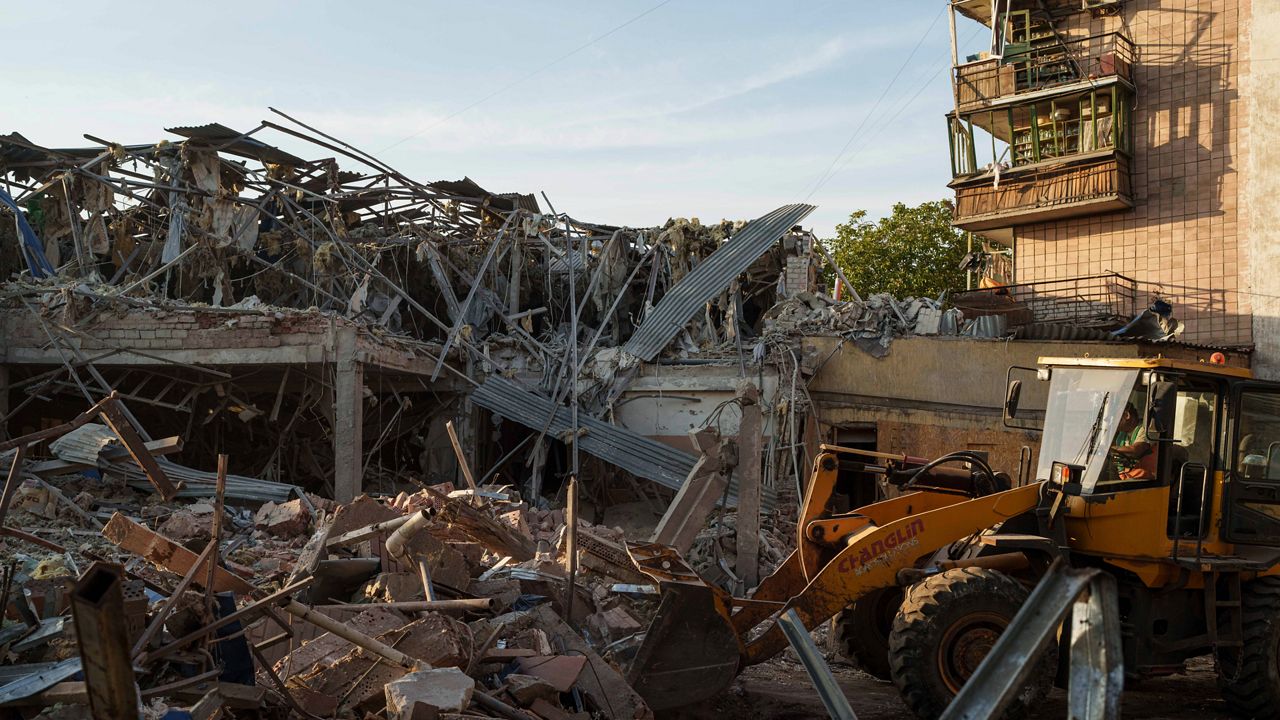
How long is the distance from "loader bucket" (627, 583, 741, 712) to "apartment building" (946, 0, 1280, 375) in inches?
661

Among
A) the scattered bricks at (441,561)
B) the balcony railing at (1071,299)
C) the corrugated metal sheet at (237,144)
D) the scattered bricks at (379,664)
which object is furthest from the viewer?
the balcony railing at (1071,299)

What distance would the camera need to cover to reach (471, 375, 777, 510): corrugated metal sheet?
15.9 meters

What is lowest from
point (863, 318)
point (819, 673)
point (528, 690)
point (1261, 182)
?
point (528, 690)

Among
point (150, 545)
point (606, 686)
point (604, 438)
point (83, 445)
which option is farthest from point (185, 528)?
point (604, 438)

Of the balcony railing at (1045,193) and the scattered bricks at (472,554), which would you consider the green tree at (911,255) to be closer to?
the balcony railing at (1045,193)

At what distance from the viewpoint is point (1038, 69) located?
22828mm

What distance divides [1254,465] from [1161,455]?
0.95 meters

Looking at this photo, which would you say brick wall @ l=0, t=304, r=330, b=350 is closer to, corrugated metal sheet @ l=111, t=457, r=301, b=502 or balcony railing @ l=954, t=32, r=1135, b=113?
corrugated metal sheet @ l=111, t=457, r=301, b=502

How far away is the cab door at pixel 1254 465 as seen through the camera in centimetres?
751

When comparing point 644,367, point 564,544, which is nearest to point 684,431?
Answer: point 644,367

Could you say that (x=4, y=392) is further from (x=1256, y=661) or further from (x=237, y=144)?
(x=1256, y=661)

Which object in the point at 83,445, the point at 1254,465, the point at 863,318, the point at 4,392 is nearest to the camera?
the point at 1254,465

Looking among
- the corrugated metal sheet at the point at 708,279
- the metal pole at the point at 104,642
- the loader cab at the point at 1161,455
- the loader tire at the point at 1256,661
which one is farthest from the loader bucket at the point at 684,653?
the corrugated metal sheet at the point at 708,279

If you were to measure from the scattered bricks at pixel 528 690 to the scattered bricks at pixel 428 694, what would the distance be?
0.43 meters
